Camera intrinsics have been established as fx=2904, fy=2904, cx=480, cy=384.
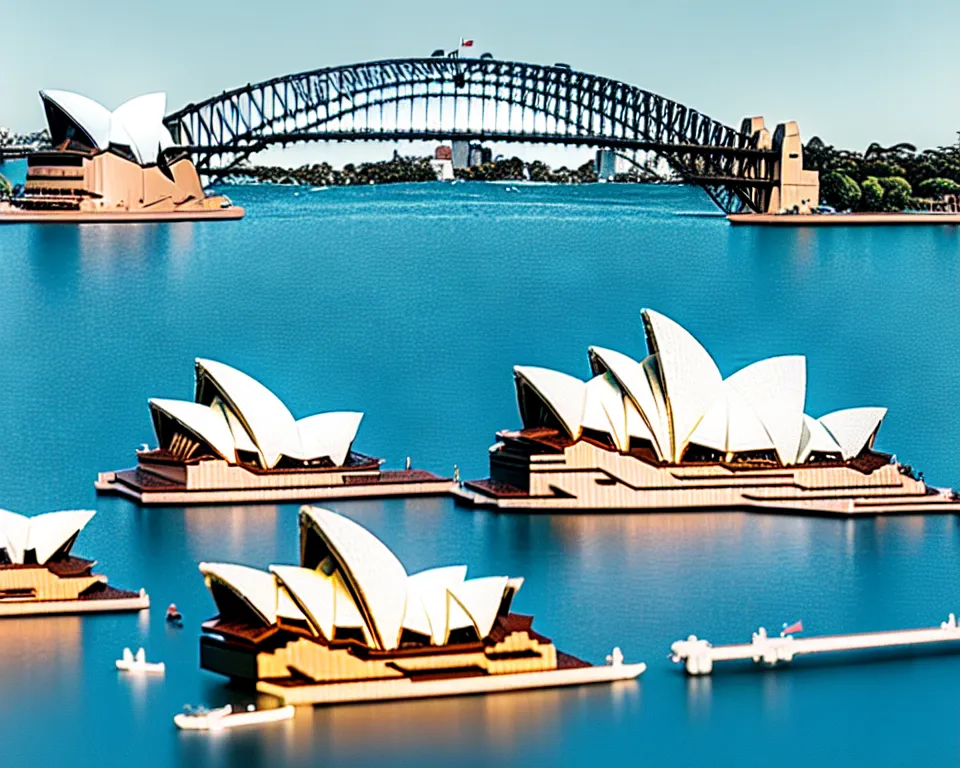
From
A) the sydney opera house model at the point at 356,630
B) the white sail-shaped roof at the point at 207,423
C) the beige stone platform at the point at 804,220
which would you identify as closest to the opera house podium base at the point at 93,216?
the beige stone platform at the point at 804,220

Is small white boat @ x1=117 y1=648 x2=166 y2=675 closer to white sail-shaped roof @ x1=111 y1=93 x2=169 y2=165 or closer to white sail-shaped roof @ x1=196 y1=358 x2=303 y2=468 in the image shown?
white sail-shaped roof @ x1=196 y1=358 x2=303 y2=468

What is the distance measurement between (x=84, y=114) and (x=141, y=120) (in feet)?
19.9

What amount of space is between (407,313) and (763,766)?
72.4 meters

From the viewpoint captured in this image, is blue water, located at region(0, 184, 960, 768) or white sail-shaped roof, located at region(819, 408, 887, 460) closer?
blue water, located at region(0, 184, 960, 768)

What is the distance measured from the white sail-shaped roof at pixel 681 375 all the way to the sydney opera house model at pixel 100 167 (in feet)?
301

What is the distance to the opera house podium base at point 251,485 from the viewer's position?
75000 millimetres

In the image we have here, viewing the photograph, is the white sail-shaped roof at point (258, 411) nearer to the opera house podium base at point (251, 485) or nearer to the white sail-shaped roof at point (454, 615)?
the opera house podium base at point (251, 485)

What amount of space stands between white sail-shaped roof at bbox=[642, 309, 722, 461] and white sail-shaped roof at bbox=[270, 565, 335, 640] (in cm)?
2336

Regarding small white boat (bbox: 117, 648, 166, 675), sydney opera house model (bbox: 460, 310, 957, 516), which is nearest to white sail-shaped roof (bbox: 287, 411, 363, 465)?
sydney opera house model (bbox: 460, 310, 957, 516)

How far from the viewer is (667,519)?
74438mm

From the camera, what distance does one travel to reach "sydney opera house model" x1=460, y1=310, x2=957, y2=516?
75.6 metres

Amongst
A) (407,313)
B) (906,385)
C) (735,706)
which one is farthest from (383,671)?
(407,313)

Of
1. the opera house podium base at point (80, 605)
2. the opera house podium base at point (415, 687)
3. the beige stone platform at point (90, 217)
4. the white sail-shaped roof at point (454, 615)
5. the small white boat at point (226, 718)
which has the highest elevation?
the beige stone platform at point (90, 217)

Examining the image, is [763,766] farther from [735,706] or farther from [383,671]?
[383,671]
